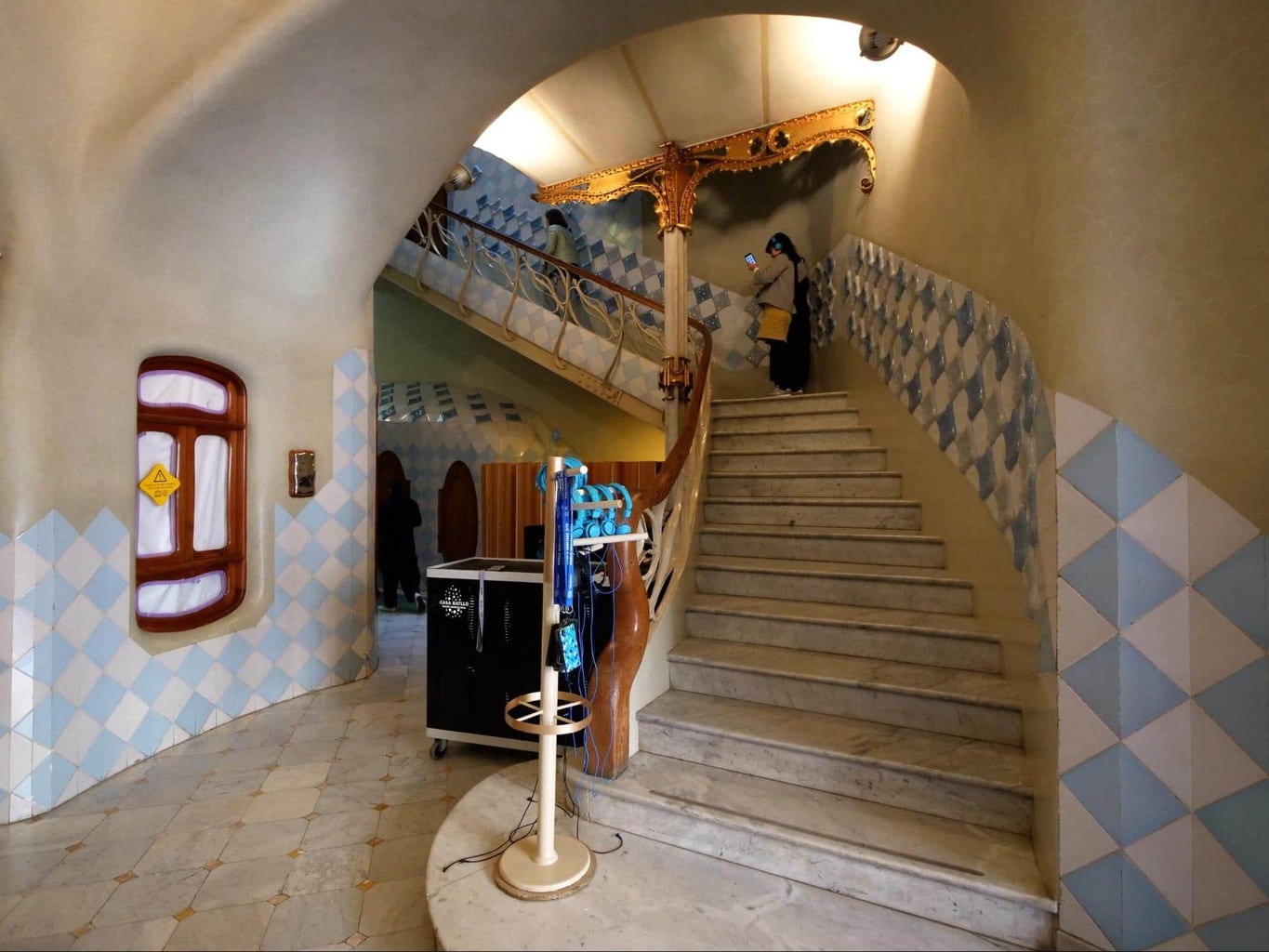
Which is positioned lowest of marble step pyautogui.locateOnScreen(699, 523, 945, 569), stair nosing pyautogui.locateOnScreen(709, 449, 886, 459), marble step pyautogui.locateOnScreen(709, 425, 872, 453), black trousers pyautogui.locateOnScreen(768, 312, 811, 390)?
marble step pyautogui.locateOnScreen(699, 523, 945, 569)

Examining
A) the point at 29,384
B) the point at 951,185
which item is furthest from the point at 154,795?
the point at 951,185

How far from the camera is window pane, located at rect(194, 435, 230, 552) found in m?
3.61

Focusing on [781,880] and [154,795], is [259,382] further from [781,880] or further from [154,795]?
[781,880]

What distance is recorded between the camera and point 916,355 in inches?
133

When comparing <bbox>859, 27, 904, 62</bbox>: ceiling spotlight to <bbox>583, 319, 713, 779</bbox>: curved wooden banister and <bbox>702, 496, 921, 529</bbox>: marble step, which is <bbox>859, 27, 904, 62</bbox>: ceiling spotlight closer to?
<bbox>702, 496, 921, 529</bbox>: marble step

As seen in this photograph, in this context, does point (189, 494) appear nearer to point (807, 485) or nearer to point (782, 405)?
point (807, 485)

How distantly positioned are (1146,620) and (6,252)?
4.27 m

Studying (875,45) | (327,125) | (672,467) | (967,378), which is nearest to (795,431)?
(967,378)

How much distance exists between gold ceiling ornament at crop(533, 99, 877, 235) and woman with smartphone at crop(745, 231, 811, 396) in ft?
3.00

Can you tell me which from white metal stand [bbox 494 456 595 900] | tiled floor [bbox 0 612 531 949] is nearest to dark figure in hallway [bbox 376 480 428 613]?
tiled floor [bbox 0 612 531 949]

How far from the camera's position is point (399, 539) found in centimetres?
633

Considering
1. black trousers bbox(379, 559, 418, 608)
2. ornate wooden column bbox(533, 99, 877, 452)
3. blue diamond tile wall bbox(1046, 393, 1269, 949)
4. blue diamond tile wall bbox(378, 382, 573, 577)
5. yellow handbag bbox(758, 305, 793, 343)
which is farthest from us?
blue diamond tile wall bbox(378, 382, 573, 577)

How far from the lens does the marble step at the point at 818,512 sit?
11.1 feet

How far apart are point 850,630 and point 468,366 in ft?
20.3
